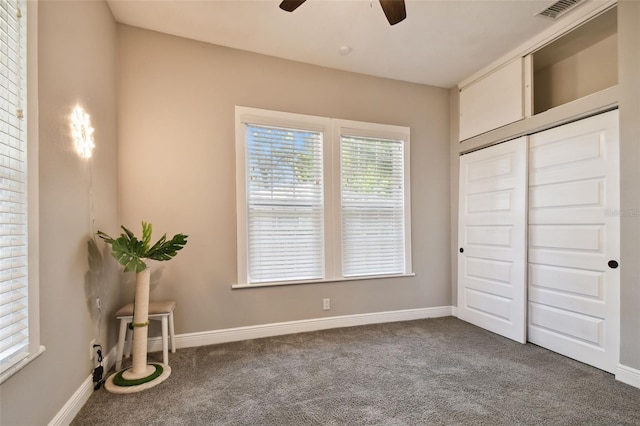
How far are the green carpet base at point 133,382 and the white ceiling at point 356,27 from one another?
296cm

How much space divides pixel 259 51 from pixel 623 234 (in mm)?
3556

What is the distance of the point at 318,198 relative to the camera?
3400 millimetres

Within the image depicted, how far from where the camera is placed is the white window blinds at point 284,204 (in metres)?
3.17

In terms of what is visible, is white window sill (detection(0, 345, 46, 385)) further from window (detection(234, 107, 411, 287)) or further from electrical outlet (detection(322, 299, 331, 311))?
electrical outlet (detection(322, 299, 331, 311))

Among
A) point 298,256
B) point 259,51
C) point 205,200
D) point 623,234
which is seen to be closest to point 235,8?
point 259,51

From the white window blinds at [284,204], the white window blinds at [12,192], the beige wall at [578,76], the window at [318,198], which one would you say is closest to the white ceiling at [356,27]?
the beige wall at [578,76]

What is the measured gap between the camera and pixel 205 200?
301 centimetres

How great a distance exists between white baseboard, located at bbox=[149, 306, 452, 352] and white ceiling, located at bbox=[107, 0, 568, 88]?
286 centimetres

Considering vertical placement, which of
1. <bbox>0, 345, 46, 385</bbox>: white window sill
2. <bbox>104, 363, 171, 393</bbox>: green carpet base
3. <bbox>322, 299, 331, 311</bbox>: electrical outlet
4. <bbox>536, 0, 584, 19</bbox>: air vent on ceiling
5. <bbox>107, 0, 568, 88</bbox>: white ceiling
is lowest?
<bbox>104, 363, 171, 393</bbox>: green carpet base

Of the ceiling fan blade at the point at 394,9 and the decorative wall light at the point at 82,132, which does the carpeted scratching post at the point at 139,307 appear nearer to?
the decorative wall light at the point at 82,132

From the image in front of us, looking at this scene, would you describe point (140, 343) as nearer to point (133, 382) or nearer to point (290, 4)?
point (133, 382)

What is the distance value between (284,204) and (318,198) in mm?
392

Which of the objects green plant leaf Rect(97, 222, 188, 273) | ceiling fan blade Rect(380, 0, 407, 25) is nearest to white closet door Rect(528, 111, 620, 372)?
ceiling fan blade Rect(380, 0, 407, 25)

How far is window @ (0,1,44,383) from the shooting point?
4.33 feet
